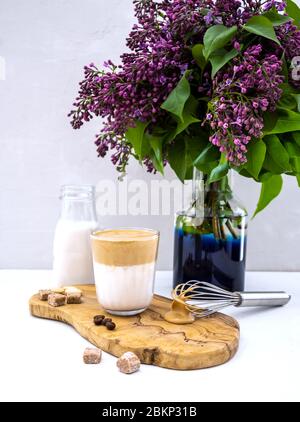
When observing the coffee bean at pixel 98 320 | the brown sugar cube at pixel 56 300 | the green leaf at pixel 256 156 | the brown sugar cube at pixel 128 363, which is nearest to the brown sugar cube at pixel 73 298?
the brown sugar cube at pixel 56 300

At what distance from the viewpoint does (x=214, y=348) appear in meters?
0.64

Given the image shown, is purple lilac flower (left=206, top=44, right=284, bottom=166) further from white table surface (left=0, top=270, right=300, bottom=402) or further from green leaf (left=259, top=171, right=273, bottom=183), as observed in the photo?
white table surface (left=0, top=270, right=300, bottom=402)

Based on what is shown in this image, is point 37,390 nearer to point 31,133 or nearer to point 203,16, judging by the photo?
point 203,16

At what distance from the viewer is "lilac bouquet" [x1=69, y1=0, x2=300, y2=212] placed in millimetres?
711

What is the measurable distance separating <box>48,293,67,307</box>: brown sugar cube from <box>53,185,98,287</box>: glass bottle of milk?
131 millimetres

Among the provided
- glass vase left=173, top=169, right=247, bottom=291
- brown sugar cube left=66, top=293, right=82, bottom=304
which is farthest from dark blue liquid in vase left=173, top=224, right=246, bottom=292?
brown sugar cube left=66, top=293, right=82, bottom=304

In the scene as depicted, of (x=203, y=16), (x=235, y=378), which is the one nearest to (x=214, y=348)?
(x=235, y=378)

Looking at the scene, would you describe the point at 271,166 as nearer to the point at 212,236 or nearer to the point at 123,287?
the point at 212,236

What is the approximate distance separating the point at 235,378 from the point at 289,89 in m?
0.45

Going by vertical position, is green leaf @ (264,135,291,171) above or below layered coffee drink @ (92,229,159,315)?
above

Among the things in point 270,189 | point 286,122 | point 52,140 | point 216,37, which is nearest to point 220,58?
point 216,37

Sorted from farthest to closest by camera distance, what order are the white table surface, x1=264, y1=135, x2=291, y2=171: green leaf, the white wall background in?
the white wall background, x1=264, y1=135, x2=291, y2=171: green leaf, the white table surface

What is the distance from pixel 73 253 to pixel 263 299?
35 cm

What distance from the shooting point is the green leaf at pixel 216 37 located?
73 centimetres
